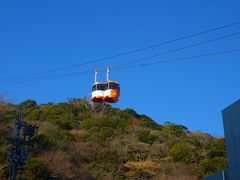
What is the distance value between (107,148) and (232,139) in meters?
33.9

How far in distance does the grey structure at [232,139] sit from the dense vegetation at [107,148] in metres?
19.1

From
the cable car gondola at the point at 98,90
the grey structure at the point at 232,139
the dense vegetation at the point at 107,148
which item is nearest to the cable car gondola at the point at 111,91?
the cable car gondola at the point at 98,90

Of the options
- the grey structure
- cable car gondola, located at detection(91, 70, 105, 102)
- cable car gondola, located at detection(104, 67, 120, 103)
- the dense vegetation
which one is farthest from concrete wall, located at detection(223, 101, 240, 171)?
the dense vegetation

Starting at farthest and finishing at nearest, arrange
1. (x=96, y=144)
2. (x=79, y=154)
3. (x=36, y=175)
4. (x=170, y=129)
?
1. (x=170, y=129)
2. (x=96, y=144)
3. (x=79, y=154)
4. (x=36, y=175)

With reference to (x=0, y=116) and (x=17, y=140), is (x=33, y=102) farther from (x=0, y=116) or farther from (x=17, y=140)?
(x=17, y=140)

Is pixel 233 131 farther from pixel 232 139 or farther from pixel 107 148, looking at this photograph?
pixel 107 148

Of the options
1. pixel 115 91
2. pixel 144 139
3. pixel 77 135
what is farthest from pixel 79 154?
pixel 115 91

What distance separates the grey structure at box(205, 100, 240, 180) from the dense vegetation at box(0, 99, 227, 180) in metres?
19.1

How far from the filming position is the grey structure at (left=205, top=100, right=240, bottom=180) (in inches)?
747

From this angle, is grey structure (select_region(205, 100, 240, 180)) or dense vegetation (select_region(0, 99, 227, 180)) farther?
dense vegetation (select_region(0, 99, 227, 180))

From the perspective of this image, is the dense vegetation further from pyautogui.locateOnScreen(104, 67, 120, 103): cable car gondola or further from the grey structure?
the grey structure

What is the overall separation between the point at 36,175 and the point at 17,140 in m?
8.91

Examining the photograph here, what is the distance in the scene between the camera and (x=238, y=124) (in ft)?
62.1

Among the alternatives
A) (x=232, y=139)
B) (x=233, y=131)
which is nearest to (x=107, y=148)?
(x=232, y=139)
